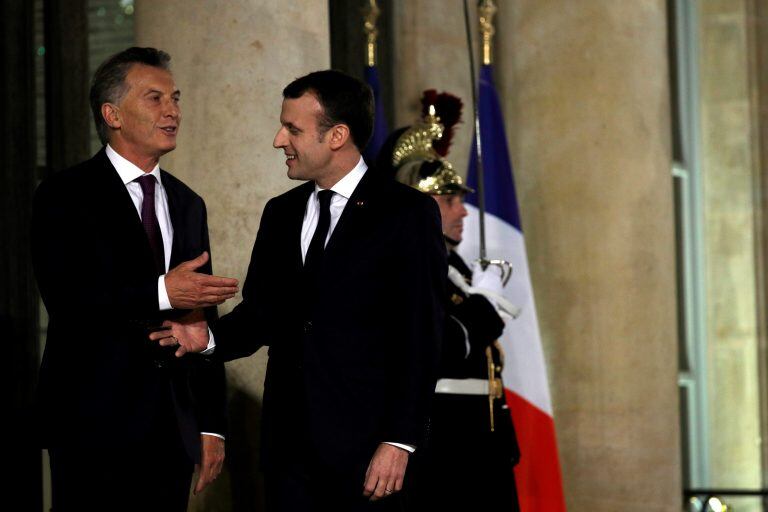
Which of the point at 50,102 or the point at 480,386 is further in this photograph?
the point at 50,102

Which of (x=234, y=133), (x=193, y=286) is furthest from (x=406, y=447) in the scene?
(x=234, y=133)

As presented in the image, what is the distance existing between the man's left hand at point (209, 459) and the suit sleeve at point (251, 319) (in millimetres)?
210

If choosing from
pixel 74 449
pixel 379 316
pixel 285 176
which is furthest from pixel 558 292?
pixel 74 449

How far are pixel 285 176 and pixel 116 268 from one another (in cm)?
119

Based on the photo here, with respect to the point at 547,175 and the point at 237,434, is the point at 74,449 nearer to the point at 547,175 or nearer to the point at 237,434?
the point at 237,434

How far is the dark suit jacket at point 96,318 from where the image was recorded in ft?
10.2

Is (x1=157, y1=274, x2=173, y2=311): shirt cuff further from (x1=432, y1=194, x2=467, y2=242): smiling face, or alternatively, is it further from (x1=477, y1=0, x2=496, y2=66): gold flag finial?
(x1=477, y1=0, x2=496, y2=66): gold flag finial

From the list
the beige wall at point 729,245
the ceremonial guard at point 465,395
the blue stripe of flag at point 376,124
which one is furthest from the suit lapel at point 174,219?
the beige wall at point 729,245

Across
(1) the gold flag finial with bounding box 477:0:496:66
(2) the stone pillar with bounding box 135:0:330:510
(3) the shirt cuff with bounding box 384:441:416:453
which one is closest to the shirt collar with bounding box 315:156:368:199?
(3) the shirt cuff with bounding box 384:441:416:453

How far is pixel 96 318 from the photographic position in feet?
10.3

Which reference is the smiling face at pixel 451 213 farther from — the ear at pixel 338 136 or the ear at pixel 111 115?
the ear at pixel 111 115

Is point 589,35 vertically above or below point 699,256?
above

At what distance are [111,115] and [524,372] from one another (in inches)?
107

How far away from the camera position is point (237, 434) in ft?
13.6
